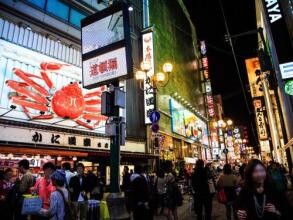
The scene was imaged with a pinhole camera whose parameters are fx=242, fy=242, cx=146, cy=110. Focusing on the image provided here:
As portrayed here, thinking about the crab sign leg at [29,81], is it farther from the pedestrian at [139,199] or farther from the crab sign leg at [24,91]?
the pedestrian at [139,199]

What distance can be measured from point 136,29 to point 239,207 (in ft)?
77.7

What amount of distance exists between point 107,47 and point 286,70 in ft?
37.9

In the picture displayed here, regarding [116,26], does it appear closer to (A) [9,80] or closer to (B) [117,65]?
(B) [117,65]

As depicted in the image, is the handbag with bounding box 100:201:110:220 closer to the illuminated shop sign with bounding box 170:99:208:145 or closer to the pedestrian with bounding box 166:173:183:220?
the pedestrian with bounding box 166:173:183:220

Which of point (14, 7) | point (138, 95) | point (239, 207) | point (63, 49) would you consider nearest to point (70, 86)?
point (63, 49)

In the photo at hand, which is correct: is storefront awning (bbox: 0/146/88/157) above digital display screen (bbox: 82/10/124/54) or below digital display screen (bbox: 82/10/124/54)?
below

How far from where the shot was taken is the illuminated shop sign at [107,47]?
22.7 ft

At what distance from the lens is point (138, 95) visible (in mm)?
23000

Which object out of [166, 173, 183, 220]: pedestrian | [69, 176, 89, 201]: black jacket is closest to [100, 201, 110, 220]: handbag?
[69, 176, 89, 201]: black jacket

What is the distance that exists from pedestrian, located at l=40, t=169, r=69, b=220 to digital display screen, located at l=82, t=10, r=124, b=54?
421 cm

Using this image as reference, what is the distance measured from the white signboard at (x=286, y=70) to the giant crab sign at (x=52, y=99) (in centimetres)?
1188

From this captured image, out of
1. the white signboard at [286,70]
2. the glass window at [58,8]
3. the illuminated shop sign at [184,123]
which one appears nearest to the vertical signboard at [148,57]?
the illuminated shop sign at [184,123]

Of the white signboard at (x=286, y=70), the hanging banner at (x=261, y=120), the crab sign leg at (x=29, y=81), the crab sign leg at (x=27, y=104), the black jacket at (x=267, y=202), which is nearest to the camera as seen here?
the black jacket at (x=267, y=202)

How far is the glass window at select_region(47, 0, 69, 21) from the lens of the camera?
15953mm
